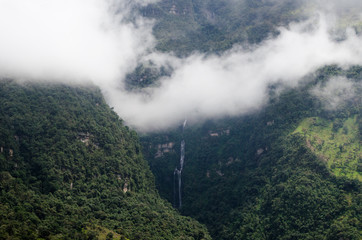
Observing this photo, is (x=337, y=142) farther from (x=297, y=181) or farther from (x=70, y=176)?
(x=70, y=176)

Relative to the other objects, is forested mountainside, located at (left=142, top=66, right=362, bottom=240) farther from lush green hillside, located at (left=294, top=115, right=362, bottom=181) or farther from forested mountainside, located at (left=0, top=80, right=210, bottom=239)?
forested mountainside, located at (left=0, top=80, right=210, bottom=239)

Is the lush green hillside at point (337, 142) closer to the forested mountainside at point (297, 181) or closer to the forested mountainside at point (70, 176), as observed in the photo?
the forested mountainside at point (297, 181)

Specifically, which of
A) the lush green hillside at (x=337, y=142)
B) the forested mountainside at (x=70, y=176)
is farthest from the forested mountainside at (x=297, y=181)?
the forested mountainside at (x=70, y=176)

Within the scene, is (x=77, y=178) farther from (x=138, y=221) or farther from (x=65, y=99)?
(x=65, y=99)

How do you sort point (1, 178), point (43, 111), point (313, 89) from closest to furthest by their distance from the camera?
1. point (1, 178)
2. point (43, 111)
3. point (313, 89)

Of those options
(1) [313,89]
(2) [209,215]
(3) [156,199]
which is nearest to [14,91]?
(3) [156,199]

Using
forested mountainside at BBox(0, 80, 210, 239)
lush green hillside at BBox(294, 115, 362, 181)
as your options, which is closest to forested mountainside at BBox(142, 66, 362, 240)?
lush green hillside at BBox(294, 115, 362, 181)
